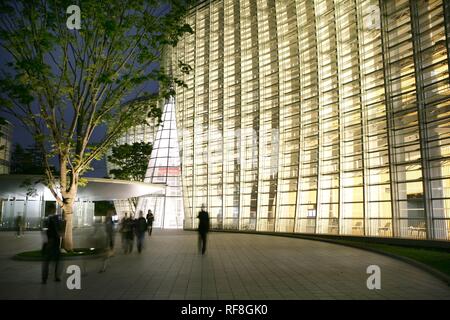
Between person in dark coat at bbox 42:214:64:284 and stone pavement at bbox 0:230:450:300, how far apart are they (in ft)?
1.08

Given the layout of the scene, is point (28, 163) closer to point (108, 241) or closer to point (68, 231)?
point (68, 231)

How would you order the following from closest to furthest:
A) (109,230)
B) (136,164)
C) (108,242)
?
1. (108,242)
2. (109,230)
3. (136,164)

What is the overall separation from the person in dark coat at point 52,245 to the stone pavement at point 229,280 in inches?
12.9

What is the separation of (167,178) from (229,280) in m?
38.2

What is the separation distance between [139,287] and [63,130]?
381 inches

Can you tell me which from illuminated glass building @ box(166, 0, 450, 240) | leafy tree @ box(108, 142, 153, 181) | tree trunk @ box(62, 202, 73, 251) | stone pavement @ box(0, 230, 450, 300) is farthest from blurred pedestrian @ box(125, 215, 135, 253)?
leafy tree @ box(108, 142, 153, 181)

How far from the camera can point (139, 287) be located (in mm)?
8758

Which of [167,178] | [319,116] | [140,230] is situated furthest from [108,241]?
[167,178]

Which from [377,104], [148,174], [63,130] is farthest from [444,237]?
[148,174]

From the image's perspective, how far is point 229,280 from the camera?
9758mm

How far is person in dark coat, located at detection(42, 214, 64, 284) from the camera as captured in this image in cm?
939
